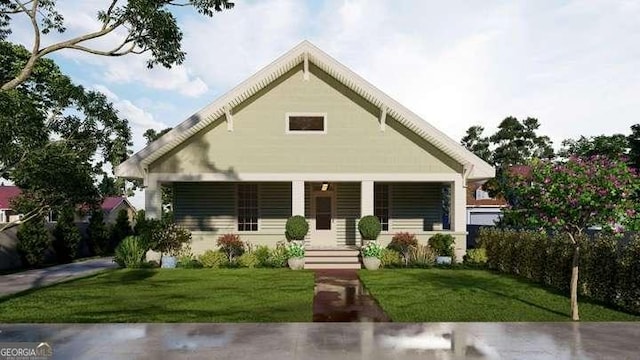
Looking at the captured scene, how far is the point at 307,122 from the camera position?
19.4 meters

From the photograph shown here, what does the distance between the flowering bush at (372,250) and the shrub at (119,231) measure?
16181 millimetres

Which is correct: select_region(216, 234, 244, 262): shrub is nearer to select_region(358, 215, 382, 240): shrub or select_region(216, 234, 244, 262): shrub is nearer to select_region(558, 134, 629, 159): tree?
select_region(358, 215, 382, 240): shrub

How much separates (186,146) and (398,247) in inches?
334

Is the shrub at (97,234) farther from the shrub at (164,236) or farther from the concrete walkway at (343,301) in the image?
the concrete walkway at (343,301)

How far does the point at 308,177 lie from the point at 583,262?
9656mm

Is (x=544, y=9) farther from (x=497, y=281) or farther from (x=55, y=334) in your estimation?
(x=55, y=334)

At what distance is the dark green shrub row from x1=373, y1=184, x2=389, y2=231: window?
4.56m

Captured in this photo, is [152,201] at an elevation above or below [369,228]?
above

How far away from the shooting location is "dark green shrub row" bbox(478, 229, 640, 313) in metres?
10.6

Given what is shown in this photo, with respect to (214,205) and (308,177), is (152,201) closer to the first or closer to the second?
(214,205)

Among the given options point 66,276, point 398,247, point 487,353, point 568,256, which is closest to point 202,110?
point 66,276

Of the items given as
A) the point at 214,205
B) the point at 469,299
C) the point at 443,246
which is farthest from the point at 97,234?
the point at 469,299

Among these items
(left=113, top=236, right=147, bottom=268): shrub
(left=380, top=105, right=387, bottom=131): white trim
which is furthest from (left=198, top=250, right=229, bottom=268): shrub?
(left=380, top=105, right=387, bottom=131): white trim

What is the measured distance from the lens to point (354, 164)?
19172mm
